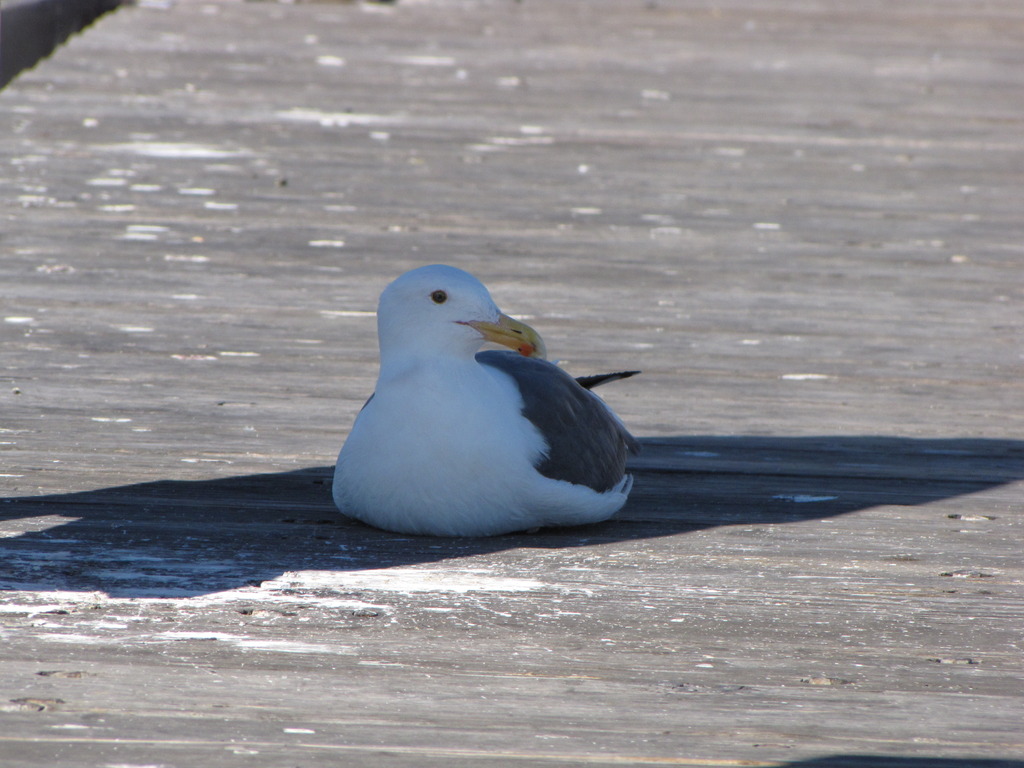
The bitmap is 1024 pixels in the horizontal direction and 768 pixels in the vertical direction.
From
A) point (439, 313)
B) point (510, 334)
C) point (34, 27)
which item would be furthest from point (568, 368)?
point (34, 27)

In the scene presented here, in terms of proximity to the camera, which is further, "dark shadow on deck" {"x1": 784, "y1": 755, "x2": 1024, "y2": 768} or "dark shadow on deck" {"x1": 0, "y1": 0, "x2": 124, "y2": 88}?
"dark shadow on deck" {"x1": 0, "y1": 0, "x2": 124, "y2": 88}

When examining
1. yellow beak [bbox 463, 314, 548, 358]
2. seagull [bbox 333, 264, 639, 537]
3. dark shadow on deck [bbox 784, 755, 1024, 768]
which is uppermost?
yellow beak [bbox 463, 314, 548, 358]

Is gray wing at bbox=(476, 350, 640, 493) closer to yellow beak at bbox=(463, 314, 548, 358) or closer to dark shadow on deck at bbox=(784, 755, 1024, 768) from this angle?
yellow beak at bbox=(463, 314, 548, 358)

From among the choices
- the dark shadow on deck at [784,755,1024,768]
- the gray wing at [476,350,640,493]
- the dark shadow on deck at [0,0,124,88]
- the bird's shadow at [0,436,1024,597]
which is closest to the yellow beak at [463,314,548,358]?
the gray wing at [476,350,640,493]

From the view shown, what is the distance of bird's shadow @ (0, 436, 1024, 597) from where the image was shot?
3586 mm

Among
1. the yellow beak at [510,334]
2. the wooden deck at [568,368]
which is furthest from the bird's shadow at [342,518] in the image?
the yellow beak at [510,334]

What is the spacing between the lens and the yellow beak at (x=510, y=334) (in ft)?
12.7

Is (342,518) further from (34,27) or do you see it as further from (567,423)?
(34,27)

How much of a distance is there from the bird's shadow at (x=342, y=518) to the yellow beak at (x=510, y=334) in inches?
19.1

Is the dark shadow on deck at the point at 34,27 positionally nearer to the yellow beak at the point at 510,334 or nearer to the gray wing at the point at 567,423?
the gray wing at the point at 567,423

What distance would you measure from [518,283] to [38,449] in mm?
2818

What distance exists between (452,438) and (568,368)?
74.6 inches

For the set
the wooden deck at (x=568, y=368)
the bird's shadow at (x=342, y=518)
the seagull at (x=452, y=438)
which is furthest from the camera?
the seagull at (x=452, y=438)

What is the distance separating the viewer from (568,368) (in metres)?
5.62
